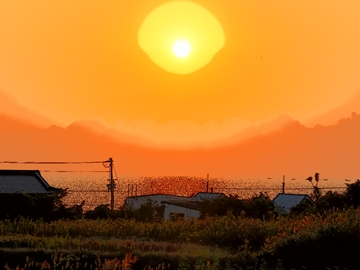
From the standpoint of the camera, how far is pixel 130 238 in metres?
22.3

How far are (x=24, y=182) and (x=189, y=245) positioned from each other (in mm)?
37774

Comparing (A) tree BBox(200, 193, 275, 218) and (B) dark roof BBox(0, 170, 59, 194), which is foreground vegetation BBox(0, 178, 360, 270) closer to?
(A) tree BBox(200, 193, 275, 218)

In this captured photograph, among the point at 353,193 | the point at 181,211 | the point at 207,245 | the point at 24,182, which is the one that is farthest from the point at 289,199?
the point at 207,245

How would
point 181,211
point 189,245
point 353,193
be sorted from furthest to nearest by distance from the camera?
point 181,211, point 353,193, point 189,245

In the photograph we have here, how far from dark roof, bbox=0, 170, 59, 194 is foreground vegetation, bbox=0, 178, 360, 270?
2950 centimetres

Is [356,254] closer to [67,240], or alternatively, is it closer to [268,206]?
[67,240]

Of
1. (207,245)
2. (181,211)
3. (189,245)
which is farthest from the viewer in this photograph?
(181,211)

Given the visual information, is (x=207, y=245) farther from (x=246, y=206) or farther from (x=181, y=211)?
(x=181, y=211)

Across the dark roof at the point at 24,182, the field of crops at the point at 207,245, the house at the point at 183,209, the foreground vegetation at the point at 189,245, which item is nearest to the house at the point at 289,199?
the house at the point at 183,209

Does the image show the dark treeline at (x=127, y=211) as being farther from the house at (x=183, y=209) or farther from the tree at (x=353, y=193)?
the house at (x=183, y=209)

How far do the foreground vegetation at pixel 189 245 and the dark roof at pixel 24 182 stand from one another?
2950 centimetres

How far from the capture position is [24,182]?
179ft

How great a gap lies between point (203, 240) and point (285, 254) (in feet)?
16.1

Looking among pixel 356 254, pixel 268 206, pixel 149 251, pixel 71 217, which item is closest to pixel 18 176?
pixel 71 217
